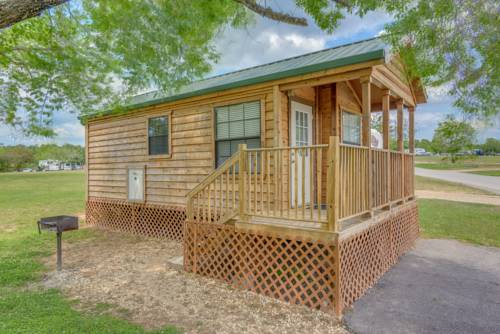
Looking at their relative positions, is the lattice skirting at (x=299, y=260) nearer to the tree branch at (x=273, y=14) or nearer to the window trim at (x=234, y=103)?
the window trim at (x=234, y=103)

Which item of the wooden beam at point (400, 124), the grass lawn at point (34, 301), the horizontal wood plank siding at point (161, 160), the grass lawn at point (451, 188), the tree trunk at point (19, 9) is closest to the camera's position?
the tree trunk at point (19, 9)

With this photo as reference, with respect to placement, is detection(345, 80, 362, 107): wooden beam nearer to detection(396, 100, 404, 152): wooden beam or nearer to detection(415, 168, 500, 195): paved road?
detection(396, 100, 404, 152): wooden beam

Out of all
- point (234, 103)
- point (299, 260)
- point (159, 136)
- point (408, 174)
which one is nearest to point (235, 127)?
point (234, 103)

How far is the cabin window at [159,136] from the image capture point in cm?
748

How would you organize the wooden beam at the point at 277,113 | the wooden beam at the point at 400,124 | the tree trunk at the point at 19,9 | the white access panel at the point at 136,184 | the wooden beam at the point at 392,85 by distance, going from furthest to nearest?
1. the white access panel at the point at 136,184
2. the wooden beam at the point at 400,124
3. the wooden beam at the point at 277,113
4. the wooden beam at the point at 392,85
5. the tree trunk at the point at 19,9

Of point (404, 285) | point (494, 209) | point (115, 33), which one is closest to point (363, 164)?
point (404, 285)

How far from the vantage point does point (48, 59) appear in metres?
6.32

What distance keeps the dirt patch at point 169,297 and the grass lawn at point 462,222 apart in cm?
581

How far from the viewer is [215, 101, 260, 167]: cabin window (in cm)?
575

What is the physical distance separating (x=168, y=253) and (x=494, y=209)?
40.1 ft

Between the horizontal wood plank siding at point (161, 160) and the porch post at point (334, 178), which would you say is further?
the horizontal wood plank siding at point (161, 160)

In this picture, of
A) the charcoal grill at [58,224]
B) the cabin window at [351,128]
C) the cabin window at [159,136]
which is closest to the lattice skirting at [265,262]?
the charcoal grill at [58,224]

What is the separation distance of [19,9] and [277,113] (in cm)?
374

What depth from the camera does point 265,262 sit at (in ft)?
15.3
